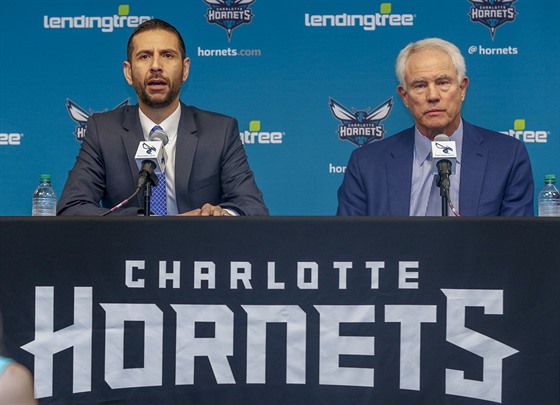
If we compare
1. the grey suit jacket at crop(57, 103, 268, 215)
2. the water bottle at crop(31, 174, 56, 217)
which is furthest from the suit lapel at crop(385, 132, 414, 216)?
the water bottle at crop(31, 174, 56, 217)

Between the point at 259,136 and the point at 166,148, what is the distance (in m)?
0.87

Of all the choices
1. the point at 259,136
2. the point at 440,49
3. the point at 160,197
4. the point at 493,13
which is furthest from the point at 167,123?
the point at 493,13

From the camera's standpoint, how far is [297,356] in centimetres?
249

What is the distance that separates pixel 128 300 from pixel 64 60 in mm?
2294

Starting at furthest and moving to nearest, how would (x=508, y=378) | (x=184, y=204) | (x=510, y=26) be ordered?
(x=510, y=26), (x=184, y=204), (x=508, y=378)

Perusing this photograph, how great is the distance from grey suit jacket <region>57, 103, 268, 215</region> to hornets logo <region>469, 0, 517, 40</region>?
1.42m

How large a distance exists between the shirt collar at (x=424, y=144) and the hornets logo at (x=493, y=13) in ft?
2.78

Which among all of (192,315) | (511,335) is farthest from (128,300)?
(511,335)

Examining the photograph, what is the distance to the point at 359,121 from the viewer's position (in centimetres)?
439

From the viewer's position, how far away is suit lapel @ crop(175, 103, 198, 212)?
11.7 feet

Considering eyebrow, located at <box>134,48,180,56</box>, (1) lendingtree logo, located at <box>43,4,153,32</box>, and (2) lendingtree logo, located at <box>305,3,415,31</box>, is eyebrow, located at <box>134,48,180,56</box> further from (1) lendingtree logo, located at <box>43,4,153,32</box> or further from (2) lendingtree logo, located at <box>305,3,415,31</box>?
(2) lendingtree logo, located at <box>305,3,415,31</box>

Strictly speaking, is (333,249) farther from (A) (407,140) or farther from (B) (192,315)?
(A) (407,140)

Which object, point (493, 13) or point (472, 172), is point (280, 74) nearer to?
point (493, 13)

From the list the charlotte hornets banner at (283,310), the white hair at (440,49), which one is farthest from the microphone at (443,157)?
the white hair at (440,49)
